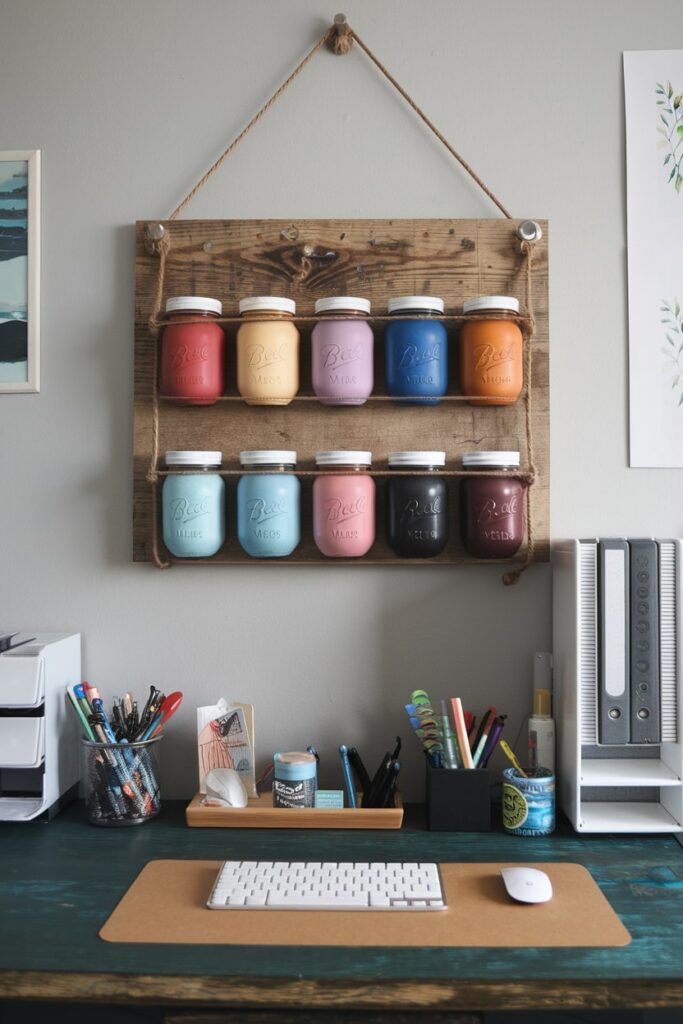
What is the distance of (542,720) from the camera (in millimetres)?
1507

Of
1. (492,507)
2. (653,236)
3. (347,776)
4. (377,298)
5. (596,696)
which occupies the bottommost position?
(347,776)


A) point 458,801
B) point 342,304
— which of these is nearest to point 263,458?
point 342,304

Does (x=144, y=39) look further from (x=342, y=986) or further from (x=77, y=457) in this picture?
(x=342, y=986)

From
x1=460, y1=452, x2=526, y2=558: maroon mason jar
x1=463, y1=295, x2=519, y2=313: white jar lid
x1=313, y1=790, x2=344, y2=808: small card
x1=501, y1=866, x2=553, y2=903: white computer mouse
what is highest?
x1=463, y1=295, x2=519, y2=313: white jar lid

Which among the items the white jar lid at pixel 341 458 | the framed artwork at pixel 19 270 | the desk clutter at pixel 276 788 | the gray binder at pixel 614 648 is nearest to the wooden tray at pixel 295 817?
the desk clutter at pixel 276 788

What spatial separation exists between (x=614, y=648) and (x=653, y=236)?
0.73 metres

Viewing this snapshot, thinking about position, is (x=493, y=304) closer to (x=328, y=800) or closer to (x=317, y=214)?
(x=317, y=214)

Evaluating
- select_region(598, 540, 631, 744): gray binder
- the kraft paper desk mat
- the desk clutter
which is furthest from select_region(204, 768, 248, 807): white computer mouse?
select_region(598, 540, 631, 744): gray binder

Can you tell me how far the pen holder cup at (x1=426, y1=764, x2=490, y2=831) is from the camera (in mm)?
1422

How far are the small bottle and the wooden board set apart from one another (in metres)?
0.19

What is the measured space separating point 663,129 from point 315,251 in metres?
0.65

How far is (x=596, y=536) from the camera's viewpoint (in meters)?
1.60

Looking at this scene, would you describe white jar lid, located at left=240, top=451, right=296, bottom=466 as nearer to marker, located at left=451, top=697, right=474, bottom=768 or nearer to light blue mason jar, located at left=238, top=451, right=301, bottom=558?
light blue mason jar, located at left=238, top=451, right=301, bottom=558

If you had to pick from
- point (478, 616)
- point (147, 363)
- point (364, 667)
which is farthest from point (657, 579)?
point (147, 363)
